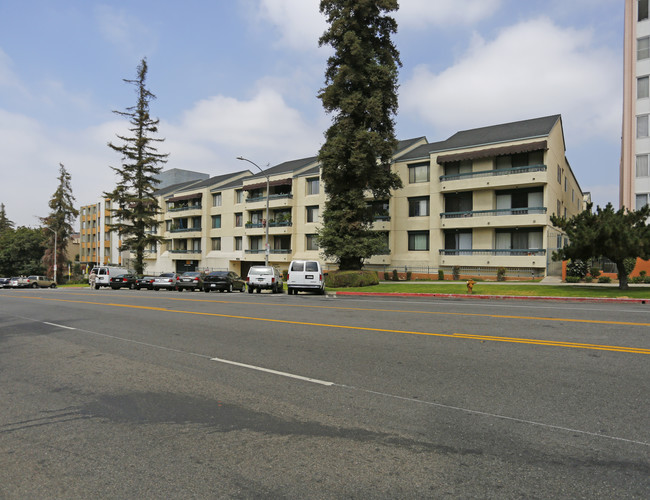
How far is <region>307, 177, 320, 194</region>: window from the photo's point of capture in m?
46.3

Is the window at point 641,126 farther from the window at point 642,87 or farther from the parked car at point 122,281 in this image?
the parked car at point 122,281

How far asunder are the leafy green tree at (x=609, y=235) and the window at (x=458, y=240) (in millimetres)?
14733

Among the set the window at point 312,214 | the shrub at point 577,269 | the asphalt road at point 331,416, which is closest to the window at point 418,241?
the window at point 312,214

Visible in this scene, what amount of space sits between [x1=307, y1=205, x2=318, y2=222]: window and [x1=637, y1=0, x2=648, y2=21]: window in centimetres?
3174

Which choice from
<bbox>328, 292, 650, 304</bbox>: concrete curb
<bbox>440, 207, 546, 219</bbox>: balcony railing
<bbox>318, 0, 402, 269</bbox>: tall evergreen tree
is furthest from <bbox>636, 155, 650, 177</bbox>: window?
<bbox>328, 292, 650, 304</bbox>: concrete curb

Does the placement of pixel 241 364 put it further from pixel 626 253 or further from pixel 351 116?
pixel 351 116

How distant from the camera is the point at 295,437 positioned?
13.2ft

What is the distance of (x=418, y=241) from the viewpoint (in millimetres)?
38719

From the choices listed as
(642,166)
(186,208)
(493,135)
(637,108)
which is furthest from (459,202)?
(186,208)

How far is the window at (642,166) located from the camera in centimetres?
3359

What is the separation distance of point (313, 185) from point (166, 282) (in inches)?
755

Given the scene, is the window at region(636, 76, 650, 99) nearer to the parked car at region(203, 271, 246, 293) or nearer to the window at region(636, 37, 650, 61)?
the window at region(636, 37, 650, 61)

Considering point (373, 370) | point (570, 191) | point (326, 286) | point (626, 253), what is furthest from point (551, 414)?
point (570, 191)

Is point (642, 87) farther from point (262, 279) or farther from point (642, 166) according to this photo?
point (262, 279)
